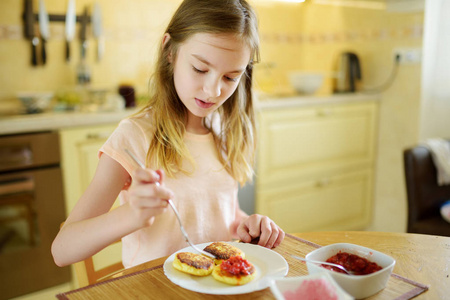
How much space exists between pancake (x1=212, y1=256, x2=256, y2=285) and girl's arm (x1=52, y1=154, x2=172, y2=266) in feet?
0.50

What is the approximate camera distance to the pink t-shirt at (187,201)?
105cm

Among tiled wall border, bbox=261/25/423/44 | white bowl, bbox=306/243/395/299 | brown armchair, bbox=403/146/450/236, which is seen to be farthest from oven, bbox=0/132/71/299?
tiled wall border, bbox=261/25/423/44

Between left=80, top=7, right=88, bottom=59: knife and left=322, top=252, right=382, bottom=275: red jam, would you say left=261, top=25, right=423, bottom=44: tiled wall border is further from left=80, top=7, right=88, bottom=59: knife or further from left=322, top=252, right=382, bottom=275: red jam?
left=322, top=252, right=382, bottom=275: red jam

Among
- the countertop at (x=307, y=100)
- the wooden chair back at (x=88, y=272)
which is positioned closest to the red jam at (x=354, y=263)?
the wooden chair back at (x=88, y=272)

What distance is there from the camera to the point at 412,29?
2582mm

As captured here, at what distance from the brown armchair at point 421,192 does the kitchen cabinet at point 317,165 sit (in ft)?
2.56

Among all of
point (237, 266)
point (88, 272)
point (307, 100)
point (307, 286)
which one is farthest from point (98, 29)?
point (307, 286)

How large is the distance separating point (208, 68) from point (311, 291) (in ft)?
1.67

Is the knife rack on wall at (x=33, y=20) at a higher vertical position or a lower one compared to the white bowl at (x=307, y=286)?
higher

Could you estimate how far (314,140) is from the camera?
8.67ft

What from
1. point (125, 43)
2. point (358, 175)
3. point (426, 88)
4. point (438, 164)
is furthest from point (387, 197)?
point (125, 43)

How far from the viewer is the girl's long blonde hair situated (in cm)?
97

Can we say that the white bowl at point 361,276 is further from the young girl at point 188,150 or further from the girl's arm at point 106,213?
the girl's arm at point 106,213

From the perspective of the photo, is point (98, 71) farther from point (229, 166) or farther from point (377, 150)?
point (377, 150)
